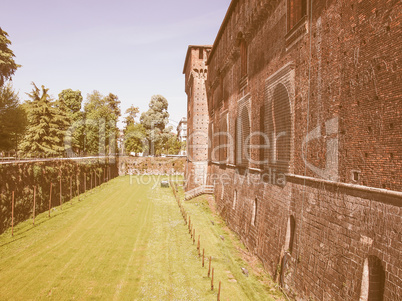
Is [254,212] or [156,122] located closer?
[254,212]

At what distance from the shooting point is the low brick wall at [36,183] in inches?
703

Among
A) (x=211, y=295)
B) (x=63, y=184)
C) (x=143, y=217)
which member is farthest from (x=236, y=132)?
(x=63, y=184)

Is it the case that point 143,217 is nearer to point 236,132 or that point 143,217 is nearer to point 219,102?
point 236,132

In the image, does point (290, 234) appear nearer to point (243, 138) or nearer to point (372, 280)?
point (372, 280)

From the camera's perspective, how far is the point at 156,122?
203 ft

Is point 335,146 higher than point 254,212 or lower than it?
higher

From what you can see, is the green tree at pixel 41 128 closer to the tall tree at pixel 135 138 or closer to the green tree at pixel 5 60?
the green tree at pixel 5 60

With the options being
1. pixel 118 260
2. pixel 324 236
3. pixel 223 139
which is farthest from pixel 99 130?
pixel 324 236

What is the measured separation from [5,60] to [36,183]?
65.0 ft

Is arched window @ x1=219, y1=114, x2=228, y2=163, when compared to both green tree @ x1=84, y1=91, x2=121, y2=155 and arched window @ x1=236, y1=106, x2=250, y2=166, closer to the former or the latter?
arched window @ x1=236, y1=106, x2=250, y2=166

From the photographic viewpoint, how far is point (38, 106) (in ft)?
133

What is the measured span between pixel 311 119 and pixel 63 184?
25.2 metres

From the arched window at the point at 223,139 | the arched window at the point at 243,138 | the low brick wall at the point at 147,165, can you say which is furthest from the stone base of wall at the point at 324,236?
the low brick wall at the point at 147,165

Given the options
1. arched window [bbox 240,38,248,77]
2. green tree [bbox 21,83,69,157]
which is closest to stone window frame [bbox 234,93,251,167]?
arched window [bbox 240,38,248,77]
